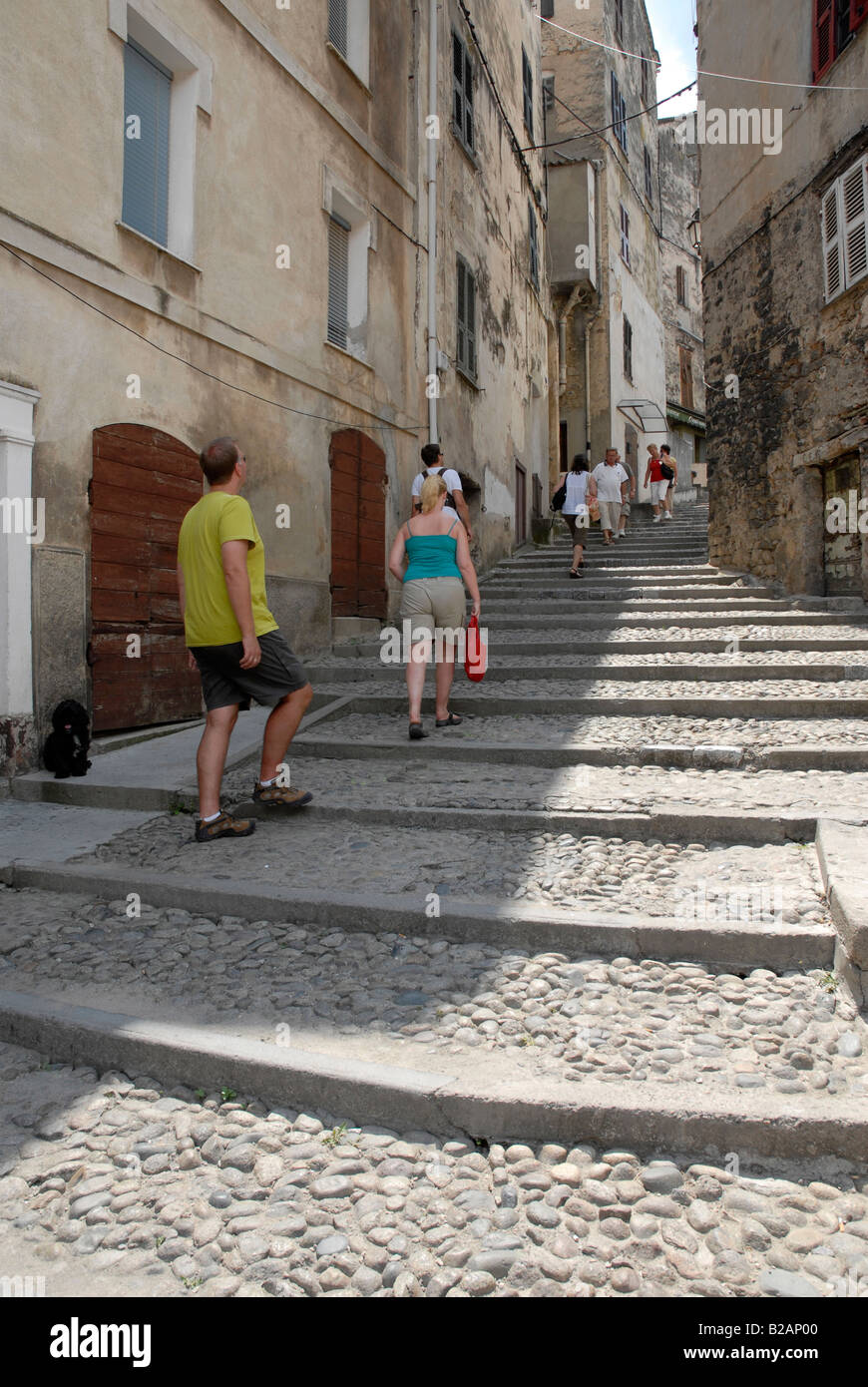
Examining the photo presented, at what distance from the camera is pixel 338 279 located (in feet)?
35.2

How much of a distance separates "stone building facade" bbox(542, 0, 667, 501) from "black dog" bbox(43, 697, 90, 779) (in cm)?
2092

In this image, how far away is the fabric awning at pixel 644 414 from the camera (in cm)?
2639

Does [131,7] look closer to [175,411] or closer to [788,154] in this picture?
[175,411]

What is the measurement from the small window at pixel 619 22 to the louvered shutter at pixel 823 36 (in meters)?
19.5

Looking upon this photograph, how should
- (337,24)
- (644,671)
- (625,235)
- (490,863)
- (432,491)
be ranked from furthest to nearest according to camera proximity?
(625,235), (337,24), (644,671), (432,491), (490,863)

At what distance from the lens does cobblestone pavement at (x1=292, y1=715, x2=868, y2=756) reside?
Result: 19.0ft

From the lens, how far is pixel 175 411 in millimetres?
7363

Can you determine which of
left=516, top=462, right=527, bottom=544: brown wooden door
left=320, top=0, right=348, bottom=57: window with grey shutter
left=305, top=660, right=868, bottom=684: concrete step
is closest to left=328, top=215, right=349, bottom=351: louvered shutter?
left=320, top=0, right=348, bottom=57: window with grey shutter

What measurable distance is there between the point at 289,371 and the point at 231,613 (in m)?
5.50

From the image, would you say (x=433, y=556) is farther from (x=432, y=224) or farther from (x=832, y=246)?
(x=432, y=224)

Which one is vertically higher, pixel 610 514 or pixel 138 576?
pixel 610 514

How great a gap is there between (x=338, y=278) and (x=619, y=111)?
20.1 metres

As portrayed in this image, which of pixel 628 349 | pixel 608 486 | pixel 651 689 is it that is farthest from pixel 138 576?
pixel 628 349
